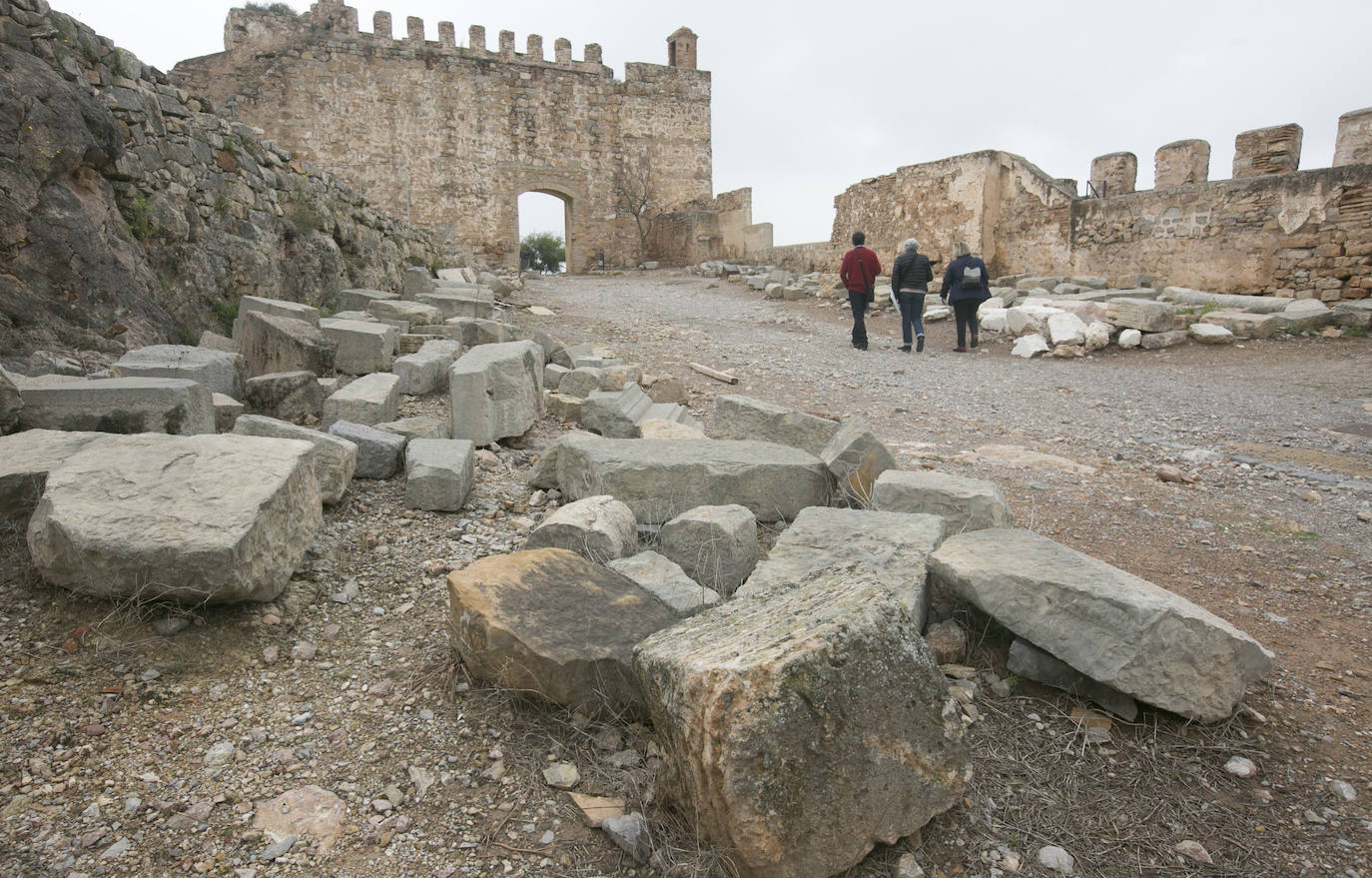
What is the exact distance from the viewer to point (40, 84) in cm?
443

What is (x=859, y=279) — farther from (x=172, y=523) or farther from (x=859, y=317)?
(x=172, y=523)

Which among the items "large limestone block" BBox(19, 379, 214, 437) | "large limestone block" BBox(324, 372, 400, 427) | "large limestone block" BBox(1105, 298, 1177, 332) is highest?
"large limestone block" BBox(1105, 298, 1177, 332)

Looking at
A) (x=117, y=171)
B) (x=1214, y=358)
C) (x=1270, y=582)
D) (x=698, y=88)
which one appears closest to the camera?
(x=1270, y=582)

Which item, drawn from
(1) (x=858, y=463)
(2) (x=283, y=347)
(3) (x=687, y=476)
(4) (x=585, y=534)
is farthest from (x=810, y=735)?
(2) (x=283, y=347)

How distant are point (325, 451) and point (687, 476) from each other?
1.64 m

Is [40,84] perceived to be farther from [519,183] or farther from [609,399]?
[519,183]

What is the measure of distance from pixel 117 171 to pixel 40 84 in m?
0.70

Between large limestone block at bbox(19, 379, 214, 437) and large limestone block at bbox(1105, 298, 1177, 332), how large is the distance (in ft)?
32.5

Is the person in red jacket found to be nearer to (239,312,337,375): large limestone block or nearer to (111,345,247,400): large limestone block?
(239,312,337,375): large limestone block

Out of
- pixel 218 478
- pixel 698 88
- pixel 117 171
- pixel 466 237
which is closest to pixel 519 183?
pixel 466 237

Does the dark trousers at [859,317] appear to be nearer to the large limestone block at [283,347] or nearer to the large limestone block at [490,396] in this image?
the large limestone block at [490,396]

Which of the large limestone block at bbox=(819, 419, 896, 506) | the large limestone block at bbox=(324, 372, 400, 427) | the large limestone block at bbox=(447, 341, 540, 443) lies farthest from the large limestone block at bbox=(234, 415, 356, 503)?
the large limestone block at bbox=(819, 419, 896, 506)

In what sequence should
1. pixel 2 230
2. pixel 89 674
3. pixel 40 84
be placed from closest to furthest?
pixel 89 674 → pixel 2 230 → pixel 40 84

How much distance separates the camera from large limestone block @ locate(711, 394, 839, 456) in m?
4.65
